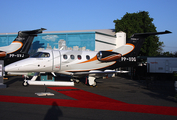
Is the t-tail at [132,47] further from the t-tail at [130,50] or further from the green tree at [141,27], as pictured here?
the green tree at [141,27]

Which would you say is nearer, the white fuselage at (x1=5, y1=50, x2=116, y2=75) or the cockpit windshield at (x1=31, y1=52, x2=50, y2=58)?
the white fuselage at (x1=5, y1=50, x2=116, y2=75)

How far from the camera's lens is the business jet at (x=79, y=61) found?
15.9m

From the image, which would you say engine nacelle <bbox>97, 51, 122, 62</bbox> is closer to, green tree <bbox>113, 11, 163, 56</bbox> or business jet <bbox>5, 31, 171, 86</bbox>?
business jet <bbox>5, 31, 171, 86</bbox>

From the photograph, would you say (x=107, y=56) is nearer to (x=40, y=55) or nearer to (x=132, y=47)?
(x=132, y=47)

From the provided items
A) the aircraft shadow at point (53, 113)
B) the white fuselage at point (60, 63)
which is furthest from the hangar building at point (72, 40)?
the aircraft shadow at point (53, 113)

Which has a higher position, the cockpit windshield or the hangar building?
the hangar building

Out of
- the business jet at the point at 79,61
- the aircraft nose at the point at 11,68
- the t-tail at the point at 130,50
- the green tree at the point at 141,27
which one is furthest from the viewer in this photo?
the green tree at the point at 141,27

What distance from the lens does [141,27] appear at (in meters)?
44.0

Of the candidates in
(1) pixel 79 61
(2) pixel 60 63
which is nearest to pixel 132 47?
(1) pixel 79 61

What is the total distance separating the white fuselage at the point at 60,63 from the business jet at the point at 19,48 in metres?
5.60

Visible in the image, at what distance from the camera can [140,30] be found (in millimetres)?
41250

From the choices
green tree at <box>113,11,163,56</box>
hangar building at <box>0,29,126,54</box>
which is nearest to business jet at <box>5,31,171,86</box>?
hangar building at <box>0,29,126,54</box>

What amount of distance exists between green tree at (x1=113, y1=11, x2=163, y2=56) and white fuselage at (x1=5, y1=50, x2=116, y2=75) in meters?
24.0

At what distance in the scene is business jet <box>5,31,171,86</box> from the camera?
15857 millimetres
